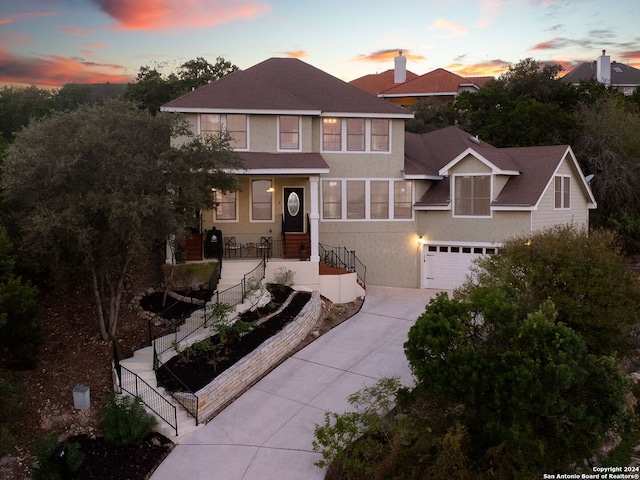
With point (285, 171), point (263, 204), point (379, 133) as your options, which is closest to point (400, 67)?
point (379, 133)

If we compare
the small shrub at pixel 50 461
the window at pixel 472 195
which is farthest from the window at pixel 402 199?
the small shrub at pixel 50 461

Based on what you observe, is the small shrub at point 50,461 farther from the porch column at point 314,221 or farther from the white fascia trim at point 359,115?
the white fascia trim at point 359,115

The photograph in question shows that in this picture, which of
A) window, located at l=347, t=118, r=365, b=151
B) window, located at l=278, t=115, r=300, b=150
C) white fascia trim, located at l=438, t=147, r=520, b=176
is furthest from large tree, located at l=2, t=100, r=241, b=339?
white fascia trim, located at l=438, t=147, r=520, b=176

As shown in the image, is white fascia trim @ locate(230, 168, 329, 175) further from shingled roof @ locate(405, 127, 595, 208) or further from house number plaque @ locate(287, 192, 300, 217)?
shingled roof @ locate(405, 127, 595, 208)

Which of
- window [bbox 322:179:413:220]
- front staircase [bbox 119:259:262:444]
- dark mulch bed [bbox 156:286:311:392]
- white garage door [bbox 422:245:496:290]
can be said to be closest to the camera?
front staircase [bbox 119:259:262:444]

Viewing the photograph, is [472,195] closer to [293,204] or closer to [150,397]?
[293,204]

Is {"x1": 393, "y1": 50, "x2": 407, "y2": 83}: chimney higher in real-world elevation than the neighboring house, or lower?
lower
